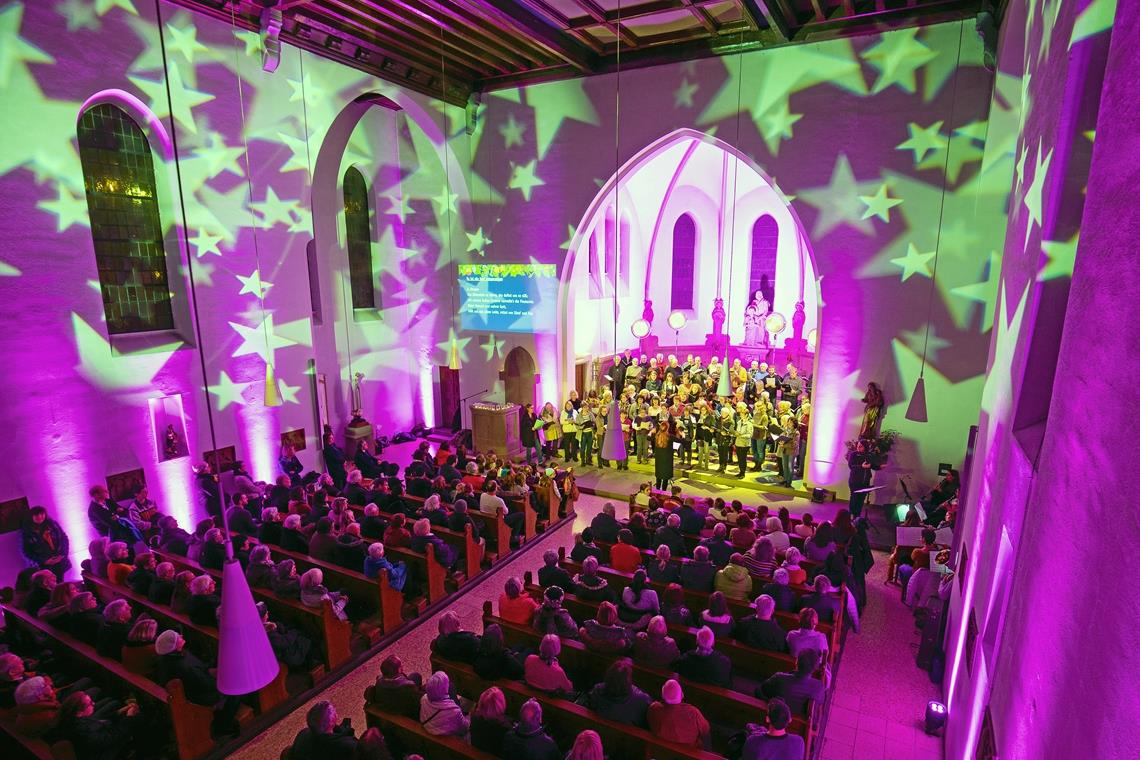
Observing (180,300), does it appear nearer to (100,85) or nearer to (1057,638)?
(100,85)

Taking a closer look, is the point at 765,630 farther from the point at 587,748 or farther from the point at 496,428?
the point at 496,428

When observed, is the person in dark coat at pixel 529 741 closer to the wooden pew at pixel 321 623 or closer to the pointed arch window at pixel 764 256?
the wooden pew at pixel 321 623

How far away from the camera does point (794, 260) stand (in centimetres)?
1820

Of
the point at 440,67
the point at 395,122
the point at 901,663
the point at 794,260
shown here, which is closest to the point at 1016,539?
the point at 901,663

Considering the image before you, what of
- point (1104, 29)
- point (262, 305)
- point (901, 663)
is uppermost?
point (1104, 29)

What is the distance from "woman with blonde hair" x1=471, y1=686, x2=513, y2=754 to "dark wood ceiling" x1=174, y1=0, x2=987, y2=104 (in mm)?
7740

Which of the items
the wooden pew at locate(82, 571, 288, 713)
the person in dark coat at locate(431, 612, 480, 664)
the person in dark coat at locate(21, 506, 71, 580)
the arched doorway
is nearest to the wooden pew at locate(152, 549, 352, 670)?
the wooden pew at locate(82, 571, 288, 713)

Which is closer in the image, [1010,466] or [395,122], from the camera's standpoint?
[1010,466]

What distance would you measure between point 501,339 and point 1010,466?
33.1ft

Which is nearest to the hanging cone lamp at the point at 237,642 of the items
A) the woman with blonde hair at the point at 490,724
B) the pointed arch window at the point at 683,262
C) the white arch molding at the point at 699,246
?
the woman with blonde hair at the point at 490,724

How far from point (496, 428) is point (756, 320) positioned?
965cm

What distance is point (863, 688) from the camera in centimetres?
564

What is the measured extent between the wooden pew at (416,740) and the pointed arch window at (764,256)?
54.0 feet

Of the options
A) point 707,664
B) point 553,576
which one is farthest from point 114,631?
point 707,664
